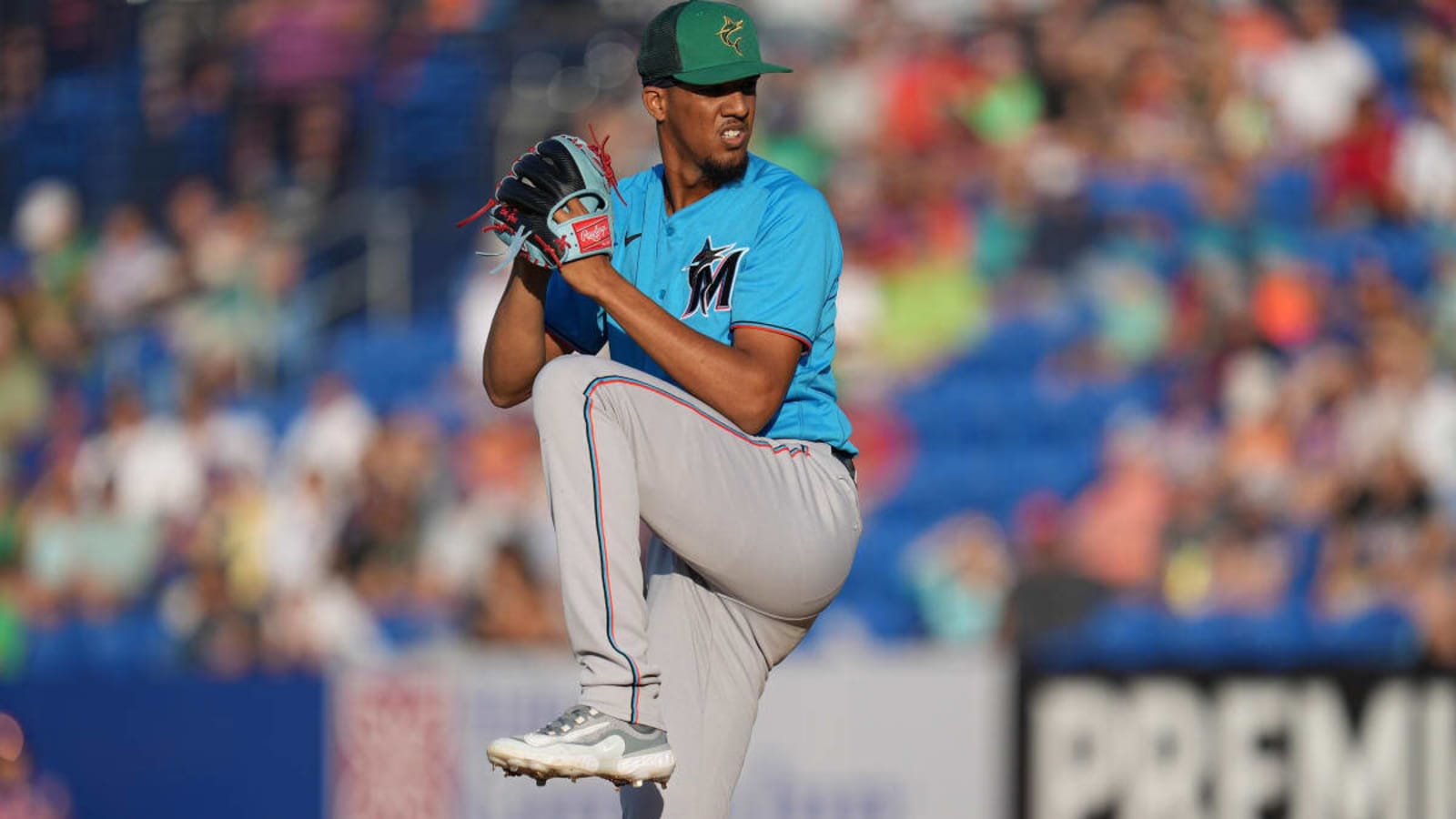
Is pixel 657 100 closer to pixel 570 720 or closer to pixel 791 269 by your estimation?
pixel 791 269

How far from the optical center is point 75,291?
41.5 ft

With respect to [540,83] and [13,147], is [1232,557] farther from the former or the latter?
[13,147]

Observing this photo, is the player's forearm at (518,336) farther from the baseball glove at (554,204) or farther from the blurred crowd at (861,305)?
the blurred crowd at (861,305)

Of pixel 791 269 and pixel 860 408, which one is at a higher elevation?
pixel 791 269

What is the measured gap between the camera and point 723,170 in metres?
3.89

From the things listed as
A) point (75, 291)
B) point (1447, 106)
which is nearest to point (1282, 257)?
point (1447, 106)

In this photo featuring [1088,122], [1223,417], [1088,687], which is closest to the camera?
[1088,687]

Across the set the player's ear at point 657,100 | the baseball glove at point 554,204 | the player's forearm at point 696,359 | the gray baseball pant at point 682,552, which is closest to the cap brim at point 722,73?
the player's ear at point 657,100

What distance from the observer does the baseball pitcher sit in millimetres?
3529

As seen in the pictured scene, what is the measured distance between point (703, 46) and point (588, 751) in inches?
52.5

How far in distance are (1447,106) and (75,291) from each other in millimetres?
8253

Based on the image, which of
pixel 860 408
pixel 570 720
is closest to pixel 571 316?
pixel 570 720

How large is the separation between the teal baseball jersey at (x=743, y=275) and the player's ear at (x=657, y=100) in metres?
0.20

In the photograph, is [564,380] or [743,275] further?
[743,275]
